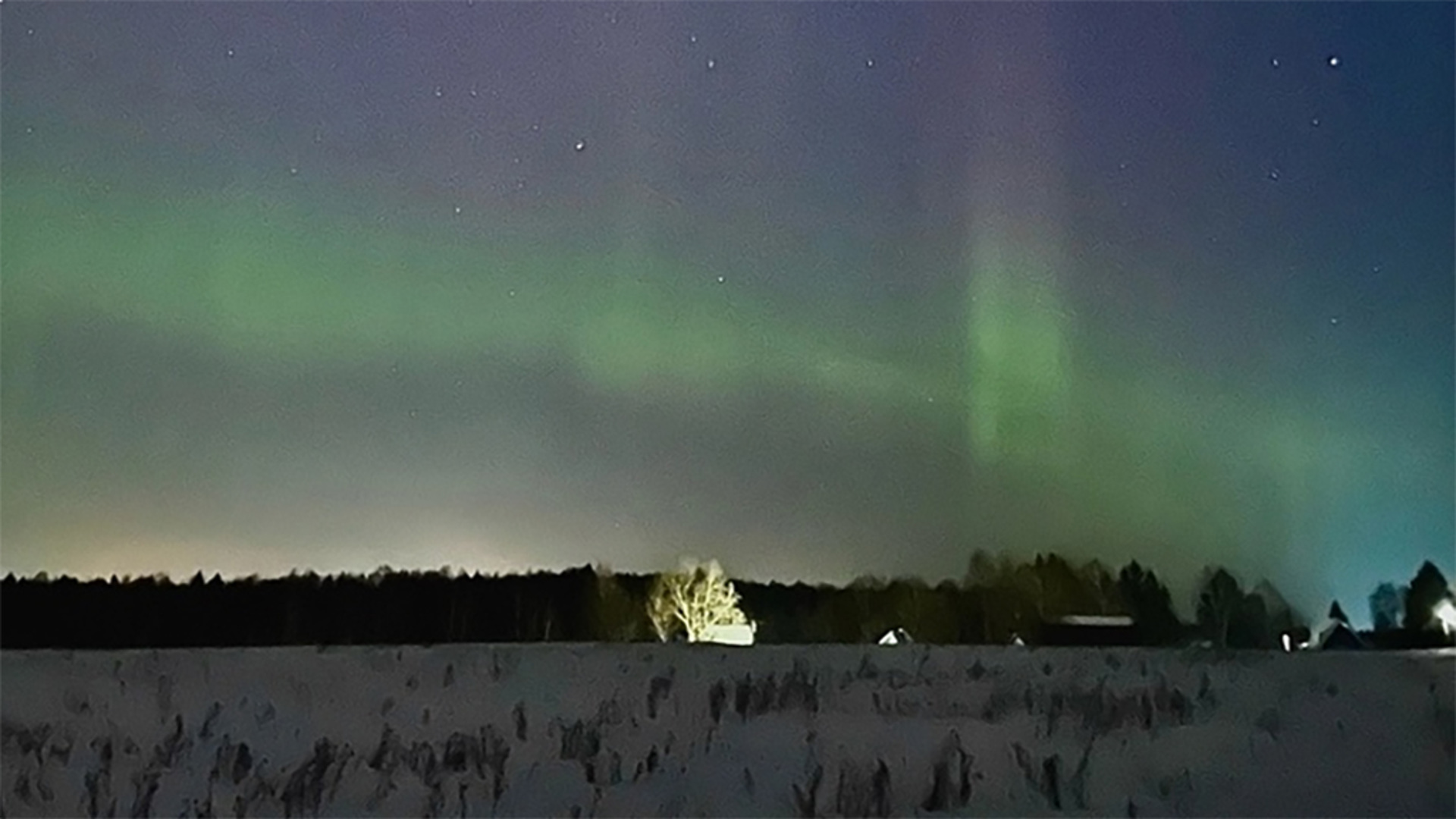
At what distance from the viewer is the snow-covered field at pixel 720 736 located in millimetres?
2504

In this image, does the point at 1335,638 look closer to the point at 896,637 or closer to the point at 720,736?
the point at 896,637

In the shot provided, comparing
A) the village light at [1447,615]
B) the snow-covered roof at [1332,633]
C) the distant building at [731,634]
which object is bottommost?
the distant building at [731,634]

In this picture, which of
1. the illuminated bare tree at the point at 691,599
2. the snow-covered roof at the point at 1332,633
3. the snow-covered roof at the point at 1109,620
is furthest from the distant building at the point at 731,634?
the snow-covered roof at the point at 1332,633

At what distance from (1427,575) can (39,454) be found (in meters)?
4.39

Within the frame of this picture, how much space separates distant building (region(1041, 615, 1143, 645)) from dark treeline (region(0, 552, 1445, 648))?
24 millimetres

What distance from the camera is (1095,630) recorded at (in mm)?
5207

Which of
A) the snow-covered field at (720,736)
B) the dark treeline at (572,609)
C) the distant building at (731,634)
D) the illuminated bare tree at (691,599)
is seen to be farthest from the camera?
the distant building at (731,634)

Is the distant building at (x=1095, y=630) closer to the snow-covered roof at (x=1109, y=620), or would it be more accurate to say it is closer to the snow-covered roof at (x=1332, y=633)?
the snow-covered roof at (x=1109, y=620)

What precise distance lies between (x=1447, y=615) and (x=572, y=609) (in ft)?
10.1

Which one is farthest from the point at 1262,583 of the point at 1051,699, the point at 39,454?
the point at 39,454

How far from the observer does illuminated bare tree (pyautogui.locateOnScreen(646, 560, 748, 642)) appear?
509 cm

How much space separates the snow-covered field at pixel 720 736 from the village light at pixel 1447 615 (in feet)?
0.61

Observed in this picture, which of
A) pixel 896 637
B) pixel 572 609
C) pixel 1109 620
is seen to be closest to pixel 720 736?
pixel 572 609

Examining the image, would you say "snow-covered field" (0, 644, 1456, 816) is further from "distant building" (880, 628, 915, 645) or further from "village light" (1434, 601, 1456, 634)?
"distant building" (880, 628, 915, 645)
